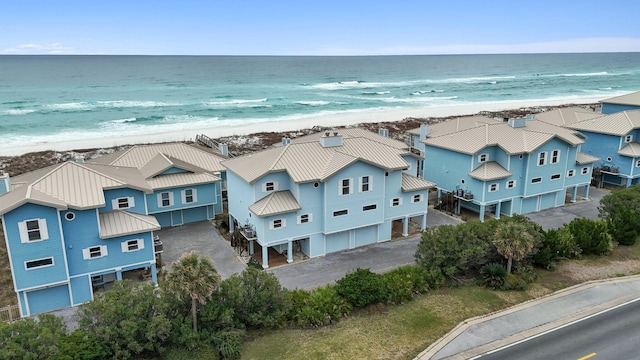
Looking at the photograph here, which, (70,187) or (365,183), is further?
(365,183)

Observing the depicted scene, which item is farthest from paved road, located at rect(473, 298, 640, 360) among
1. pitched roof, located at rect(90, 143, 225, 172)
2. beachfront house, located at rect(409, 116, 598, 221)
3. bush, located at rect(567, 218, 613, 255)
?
pitched roof, located at rect(90, 143, 225, 172)

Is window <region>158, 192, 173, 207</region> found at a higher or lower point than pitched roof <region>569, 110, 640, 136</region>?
lower

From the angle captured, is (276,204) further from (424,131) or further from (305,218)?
(424,131)

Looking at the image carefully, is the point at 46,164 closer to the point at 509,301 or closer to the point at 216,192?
the point at 216,192

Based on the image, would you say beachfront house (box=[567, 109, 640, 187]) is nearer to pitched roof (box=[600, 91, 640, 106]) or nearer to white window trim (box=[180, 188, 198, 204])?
pitched roof (box=[600, 91, 640, 106])

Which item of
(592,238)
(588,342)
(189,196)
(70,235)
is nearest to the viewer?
(588,342)

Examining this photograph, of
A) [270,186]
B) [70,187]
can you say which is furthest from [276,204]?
[70,187]

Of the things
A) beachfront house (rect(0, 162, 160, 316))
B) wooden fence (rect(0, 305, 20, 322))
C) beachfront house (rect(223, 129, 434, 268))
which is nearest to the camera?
beachfront house (rect(0, 162, 160, 316))
